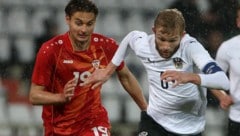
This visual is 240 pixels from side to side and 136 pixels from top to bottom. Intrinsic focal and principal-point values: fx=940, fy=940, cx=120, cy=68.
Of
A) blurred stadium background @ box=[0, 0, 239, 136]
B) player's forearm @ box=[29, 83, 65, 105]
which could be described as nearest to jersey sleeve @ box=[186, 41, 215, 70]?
player's forearm @ box=[29, 83, 65, 105]

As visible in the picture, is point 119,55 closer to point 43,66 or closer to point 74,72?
point 74,72

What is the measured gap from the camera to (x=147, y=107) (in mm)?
6492

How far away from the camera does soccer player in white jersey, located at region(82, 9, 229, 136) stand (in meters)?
5.93

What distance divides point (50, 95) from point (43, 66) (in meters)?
0.23

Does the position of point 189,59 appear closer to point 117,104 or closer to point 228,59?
point 228,59

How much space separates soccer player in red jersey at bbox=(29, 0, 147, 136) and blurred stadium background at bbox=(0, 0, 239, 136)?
3.71 meters

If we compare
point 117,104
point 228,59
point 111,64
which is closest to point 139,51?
point 111,64

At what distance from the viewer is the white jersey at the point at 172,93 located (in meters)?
6.07

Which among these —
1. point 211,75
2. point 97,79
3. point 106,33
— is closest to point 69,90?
point 97,79

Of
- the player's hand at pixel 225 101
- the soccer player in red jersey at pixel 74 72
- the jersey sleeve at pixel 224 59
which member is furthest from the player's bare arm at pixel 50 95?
the jersey sleeve at pixel 224 59

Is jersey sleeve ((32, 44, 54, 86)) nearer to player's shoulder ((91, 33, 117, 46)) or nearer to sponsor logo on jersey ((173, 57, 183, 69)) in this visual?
player's shoulder ((91, 33, 117, 46))

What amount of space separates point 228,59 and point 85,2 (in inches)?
56.5

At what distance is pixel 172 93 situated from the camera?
6156 millimetres

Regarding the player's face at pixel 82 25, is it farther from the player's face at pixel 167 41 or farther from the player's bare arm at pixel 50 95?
the player's face at pixel 167 41
